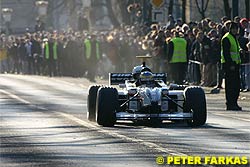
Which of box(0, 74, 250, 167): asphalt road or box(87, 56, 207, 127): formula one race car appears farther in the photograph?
box(87, 56, 207, 127): formula one race car

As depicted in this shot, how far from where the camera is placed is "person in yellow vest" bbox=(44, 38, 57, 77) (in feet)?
171

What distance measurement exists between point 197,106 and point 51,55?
109 ft

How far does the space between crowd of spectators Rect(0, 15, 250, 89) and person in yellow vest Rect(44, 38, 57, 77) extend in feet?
0.15

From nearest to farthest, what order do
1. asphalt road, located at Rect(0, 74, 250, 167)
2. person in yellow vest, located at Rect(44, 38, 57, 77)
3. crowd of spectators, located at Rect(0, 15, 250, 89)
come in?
asphalt road, located at Rect(0, 74, 250, 167) < crowd of spectators, located at Rect(0, 15, 250, 89) < person in yellow vest, located at Rect(44, 38, 57, 77)

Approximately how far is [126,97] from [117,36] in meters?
25.7

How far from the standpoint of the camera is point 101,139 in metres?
17.4

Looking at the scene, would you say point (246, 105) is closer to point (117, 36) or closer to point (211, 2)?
point (117, 36)

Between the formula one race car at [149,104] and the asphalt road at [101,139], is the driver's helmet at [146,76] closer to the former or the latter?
the formula one race car at [149,104]

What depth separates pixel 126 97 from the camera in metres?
20.4

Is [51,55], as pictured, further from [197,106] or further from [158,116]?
[197,106]

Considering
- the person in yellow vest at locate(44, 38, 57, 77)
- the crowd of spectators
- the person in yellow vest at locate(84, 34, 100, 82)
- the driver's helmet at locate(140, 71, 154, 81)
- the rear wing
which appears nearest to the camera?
A: the driver's helmet at locate(140, 71, 154, 81)

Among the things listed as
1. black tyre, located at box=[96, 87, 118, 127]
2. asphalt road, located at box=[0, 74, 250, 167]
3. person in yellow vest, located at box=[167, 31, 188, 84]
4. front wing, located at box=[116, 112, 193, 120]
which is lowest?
asphalt road, located at box=[0, 74, 250, 167]

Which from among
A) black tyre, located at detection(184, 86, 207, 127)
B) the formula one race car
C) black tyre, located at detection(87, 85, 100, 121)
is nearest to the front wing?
the formula one race car

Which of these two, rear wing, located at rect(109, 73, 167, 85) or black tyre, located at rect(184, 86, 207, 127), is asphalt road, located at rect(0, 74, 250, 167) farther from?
rear wing, located at rect(109, 73, 167, 85)
